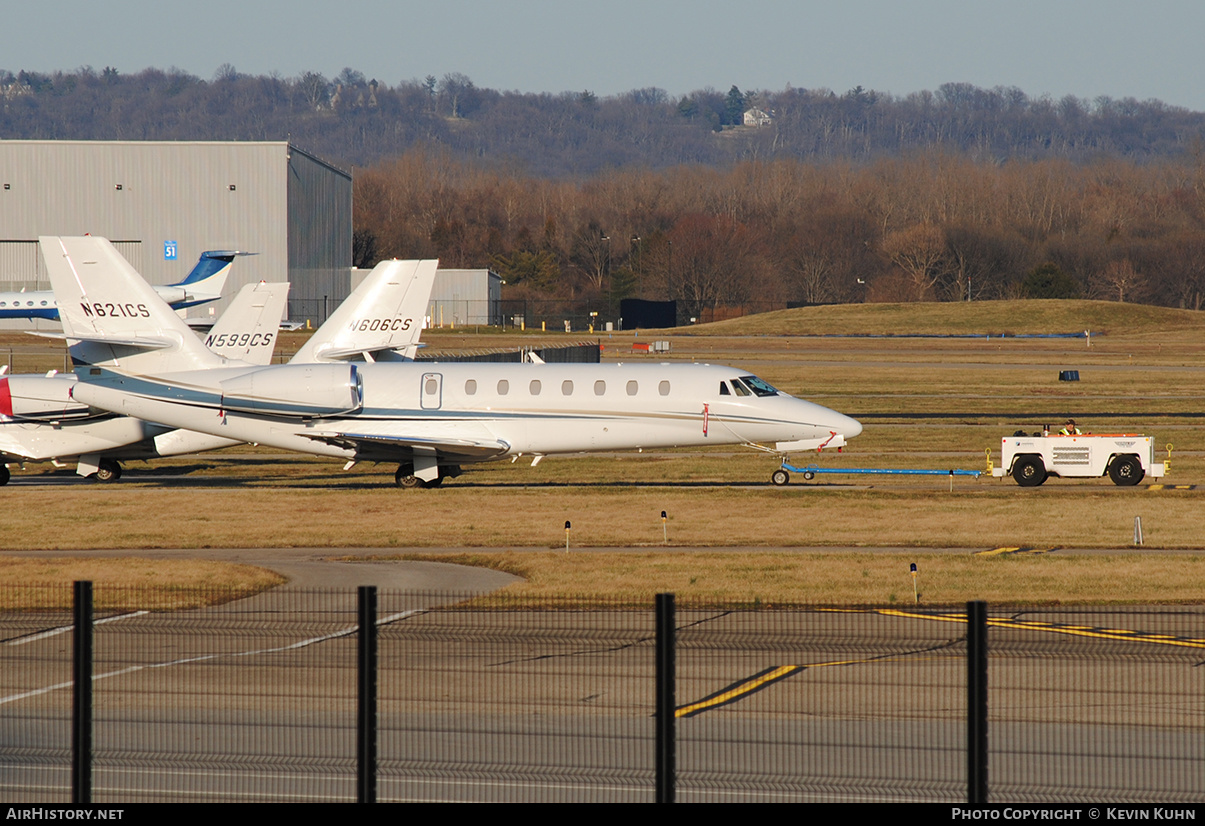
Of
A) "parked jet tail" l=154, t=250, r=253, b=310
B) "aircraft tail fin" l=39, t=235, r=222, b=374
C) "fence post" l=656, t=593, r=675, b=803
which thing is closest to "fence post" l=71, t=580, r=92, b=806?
"fence post" l=656, t=593, r=675, b=803

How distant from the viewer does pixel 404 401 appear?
3375cm

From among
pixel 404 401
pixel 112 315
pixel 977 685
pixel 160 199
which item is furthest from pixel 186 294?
pixel 977 685

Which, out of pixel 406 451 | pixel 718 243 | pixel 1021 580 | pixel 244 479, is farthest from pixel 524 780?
pixel 718 243

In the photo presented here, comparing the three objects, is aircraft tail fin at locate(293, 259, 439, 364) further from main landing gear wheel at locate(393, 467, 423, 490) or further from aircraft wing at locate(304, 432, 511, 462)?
aircraft wing at locate(304, 432, 511, 462)

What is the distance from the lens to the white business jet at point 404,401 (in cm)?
3328

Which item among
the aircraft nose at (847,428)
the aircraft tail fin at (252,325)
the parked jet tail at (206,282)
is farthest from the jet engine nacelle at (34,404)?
the parked jet tail at (206,282)

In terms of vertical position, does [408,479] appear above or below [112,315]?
below

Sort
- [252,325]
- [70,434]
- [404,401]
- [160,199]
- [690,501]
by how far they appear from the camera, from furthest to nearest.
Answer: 1. [160,199]
2. [252,325]
3. [70,434]
4. [404,401]
5. [690,501]

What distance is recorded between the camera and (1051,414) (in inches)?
2201

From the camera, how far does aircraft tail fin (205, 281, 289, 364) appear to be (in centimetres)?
4050

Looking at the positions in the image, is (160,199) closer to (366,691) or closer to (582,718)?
(582,718)

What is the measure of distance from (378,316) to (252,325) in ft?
A: 12.2

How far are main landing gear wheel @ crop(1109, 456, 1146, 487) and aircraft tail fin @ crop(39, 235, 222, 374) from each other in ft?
72.9
